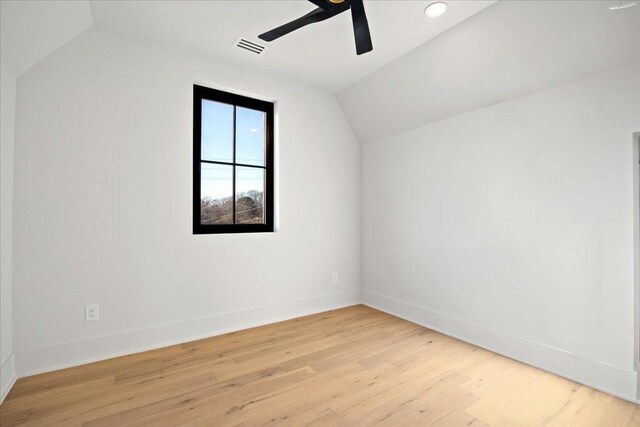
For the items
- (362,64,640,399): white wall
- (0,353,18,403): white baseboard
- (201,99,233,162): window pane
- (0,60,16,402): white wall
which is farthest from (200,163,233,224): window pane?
(362,64,640,399): white wall

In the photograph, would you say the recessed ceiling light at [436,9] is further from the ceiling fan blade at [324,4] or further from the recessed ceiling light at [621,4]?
the recessed ceiling light at [621,4]

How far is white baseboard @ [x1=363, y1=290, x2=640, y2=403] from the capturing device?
1856 mm

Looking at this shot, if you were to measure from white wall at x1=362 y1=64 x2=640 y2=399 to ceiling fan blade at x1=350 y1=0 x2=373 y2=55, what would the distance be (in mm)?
1256

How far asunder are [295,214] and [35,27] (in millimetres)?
2330

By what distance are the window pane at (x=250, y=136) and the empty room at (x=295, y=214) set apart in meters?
0.02

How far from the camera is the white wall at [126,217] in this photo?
6.89 feet

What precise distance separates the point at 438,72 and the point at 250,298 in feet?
8.77

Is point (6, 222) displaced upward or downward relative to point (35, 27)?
downward

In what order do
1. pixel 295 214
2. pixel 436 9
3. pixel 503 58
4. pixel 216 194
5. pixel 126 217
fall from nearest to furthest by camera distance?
pixel 436 9 → pixel 503 58 → pixel 126 217 → pixel 216 194 → pixel 295 214

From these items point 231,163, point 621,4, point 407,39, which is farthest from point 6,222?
point 621,4

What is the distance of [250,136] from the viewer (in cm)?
314

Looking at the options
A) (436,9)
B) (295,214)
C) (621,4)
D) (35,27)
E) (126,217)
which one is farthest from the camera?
(295,214)

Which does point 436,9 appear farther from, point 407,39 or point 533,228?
point 533,228

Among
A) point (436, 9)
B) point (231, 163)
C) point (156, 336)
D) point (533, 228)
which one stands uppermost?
point (436, 9)
